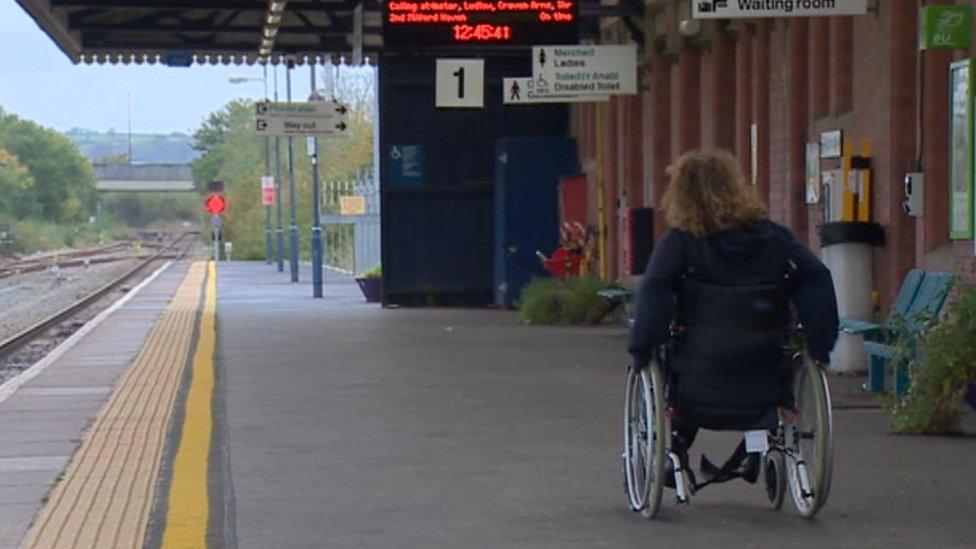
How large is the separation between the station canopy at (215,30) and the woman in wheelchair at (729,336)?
18599 millimetres

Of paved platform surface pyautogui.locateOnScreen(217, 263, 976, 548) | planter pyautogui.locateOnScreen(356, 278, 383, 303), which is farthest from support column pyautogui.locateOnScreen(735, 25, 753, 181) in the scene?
planter pyautogui.locateOnScreen(356, 278, 383, 303)

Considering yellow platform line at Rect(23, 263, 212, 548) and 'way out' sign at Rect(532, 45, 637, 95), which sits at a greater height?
'way out' sign at Rect(532, 45, 637, 95)

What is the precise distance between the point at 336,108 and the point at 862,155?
20403 mm

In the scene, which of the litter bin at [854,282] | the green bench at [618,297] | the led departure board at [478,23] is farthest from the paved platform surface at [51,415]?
the litter bin at [854,282]

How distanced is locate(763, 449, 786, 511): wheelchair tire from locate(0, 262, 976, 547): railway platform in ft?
0.30

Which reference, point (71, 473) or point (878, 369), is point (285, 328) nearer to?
point (878, 369)

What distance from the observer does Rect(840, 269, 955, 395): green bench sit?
12.9 meters

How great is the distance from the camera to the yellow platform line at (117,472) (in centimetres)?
923

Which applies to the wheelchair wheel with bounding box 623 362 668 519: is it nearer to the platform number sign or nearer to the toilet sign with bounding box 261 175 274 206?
the platform number sign

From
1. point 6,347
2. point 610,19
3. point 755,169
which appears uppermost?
point 610,19

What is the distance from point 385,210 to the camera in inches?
1179

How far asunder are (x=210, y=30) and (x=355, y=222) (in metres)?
17.3

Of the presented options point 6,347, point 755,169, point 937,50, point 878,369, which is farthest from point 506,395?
point 6,347

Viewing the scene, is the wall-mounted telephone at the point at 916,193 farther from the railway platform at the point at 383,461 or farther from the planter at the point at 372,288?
the planter at the point at 372,288
